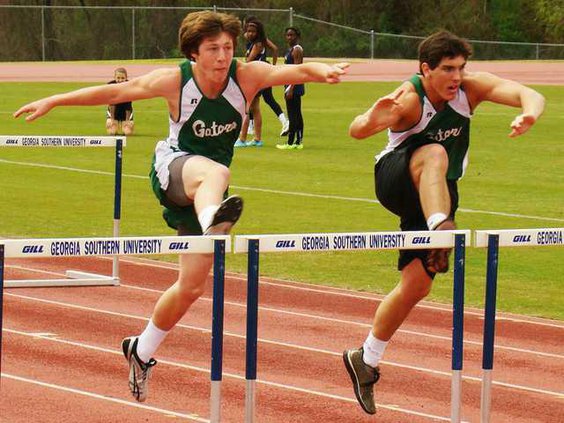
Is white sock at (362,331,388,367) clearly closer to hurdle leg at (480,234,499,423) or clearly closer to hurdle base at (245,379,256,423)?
hurdle leg at (480,234,499,423)

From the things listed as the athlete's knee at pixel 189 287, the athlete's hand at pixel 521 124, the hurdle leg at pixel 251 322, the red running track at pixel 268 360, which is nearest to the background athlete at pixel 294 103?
the red running track at pixel 268 360

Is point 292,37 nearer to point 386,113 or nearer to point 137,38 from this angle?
point 386,113

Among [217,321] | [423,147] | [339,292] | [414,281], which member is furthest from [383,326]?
[339,292]

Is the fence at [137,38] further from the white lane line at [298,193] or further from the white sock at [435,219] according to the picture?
the white sock at [435,219]

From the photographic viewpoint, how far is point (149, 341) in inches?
292

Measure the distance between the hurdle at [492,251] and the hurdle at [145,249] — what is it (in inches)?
44.1

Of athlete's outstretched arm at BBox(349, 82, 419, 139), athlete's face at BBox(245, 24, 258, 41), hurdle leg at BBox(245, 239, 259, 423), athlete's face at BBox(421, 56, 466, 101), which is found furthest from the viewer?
athlete's face at BBox(245, 24, 258, 41)

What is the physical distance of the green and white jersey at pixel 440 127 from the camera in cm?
728

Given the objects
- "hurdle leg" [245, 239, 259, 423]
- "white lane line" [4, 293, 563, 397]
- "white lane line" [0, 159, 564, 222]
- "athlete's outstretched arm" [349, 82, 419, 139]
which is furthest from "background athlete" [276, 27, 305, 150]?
"hurdle leg" [245, 239, 259, 423]

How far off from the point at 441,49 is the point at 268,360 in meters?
2.64

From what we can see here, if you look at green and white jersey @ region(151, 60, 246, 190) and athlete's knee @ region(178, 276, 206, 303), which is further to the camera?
green and white jersey @ region(151, 60, 246, 190)

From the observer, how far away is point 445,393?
830cm

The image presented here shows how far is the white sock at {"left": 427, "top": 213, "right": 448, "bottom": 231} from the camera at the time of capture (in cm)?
686

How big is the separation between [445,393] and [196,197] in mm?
2148
